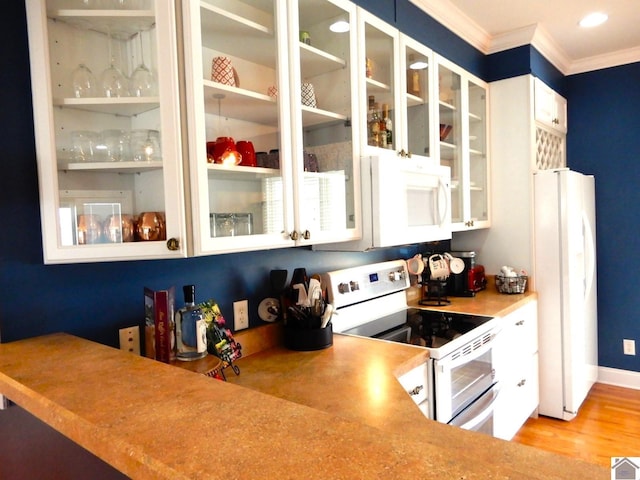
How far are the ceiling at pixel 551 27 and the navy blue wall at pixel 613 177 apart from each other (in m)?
0.19

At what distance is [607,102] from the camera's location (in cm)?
354

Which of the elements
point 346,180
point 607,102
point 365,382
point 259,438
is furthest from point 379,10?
point 607,102

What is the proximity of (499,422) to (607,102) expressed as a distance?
268 centimetres

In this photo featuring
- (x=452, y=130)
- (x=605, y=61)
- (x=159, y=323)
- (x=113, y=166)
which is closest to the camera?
(x=113, y=166)

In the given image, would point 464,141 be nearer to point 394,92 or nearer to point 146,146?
point 394,92

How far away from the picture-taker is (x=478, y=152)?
10.0 feet

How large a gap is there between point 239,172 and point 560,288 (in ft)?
7.68

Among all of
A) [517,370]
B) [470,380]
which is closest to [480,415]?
[470,380]

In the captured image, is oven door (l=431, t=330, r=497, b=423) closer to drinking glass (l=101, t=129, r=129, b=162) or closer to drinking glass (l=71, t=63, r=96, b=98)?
drinking glass (l=101, t=129, r=129, b=162)

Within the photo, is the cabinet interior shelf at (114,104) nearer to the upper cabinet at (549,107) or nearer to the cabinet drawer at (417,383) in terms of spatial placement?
the cabinet drawer at (417,383)

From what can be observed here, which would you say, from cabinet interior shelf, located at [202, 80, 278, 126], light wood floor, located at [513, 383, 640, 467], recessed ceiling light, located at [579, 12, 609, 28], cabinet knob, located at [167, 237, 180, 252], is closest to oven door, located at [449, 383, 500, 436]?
light wood floor, located at [513, 383, 640, 467]

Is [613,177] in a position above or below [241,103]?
below

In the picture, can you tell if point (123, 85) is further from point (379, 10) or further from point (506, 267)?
point (506, 267)

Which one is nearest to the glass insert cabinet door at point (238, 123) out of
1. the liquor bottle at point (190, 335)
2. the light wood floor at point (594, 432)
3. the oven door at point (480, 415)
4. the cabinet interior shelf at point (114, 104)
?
the cabinet interior shelf at point (114, 104)
